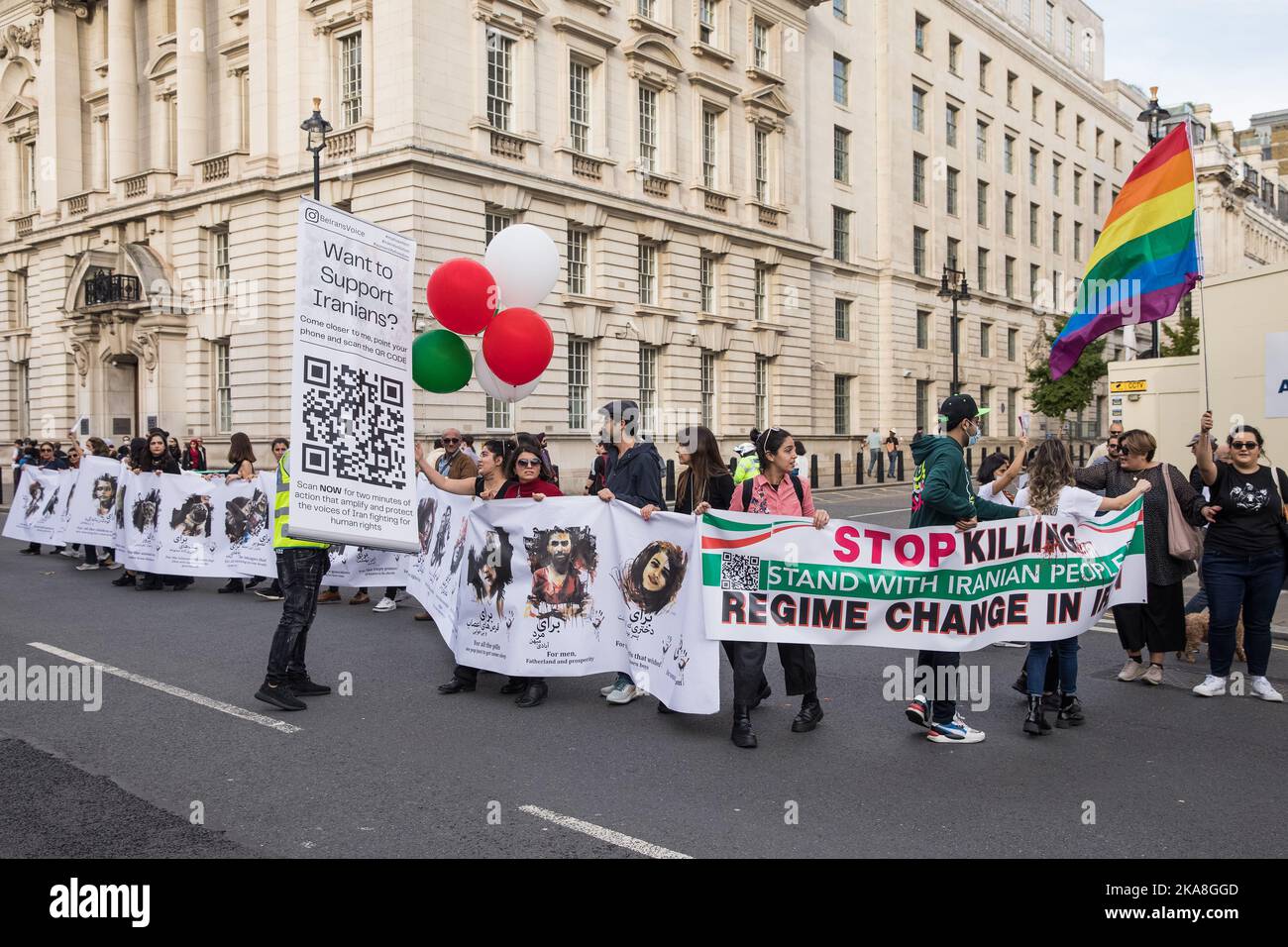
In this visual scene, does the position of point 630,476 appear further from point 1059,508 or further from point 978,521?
point 1059,508

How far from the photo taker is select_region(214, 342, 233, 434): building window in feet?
104

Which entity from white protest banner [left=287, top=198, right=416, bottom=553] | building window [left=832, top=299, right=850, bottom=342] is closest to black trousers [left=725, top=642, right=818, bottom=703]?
white protest banner [left=287, top=198, right=416, bottom=553]

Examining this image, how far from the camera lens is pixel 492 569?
7.75 metres

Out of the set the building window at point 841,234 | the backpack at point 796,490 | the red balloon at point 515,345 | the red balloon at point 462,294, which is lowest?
the backpack at point 796,490

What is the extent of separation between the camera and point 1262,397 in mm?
14367

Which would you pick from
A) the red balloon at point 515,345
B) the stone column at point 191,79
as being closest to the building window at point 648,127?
the stone column at point 191,79

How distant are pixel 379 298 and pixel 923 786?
4.34 meters

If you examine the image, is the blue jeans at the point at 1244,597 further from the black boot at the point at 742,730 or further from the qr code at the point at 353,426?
the qr code at the point at 353,426

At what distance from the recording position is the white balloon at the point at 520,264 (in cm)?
876

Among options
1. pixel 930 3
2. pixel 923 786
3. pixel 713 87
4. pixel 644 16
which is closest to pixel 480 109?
pixel 644 16

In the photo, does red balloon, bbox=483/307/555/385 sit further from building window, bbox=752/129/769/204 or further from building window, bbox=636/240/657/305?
building window, bbox=752/129/769/204

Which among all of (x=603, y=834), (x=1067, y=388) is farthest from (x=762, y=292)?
(x=603, y=834)

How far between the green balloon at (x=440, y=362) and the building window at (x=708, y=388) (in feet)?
87.9

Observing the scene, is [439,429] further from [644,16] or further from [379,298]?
[379,298]
